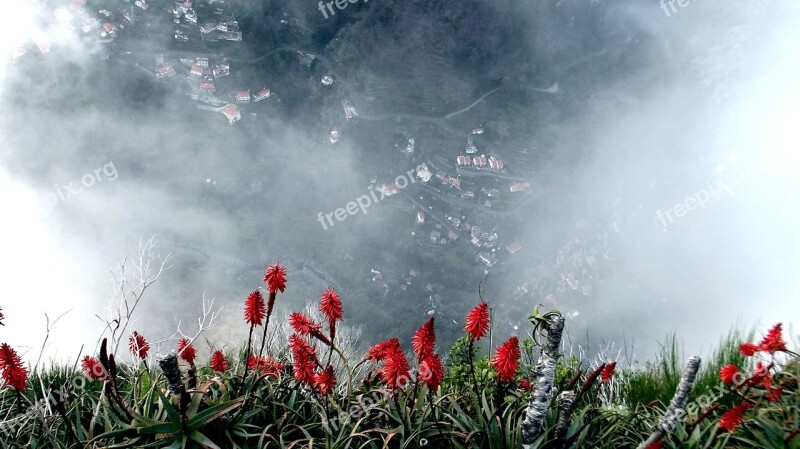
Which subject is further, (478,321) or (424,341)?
(478,321)

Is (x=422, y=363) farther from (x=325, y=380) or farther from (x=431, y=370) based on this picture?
(x=325, y=380)

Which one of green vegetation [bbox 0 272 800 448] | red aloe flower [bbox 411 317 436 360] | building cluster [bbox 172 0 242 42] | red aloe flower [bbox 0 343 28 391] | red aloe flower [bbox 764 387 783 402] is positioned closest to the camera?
red aloe flower [bbox 0 343 28 391]

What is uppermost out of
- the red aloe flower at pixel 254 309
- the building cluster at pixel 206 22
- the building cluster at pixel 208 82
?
the building cluster at pixel 206 22

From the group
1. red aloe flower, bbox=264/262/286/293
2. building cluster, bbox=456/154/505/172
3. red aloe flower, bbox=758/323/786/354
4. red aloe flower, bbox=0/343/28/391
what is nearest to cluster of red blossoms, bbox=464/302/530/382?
red aloe flower, bbox=264/262/286/293

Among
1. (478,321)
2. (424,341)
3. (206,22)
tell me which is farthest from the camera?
(206,22)

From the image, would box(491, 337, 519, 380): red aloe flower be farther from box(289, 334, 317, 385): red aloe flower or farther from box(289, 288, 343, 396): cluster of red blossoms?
box(289, 334, 317, 385): red aloe flower

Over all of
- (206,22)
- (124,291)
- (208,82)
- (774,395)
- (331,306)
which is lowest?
(774,395)

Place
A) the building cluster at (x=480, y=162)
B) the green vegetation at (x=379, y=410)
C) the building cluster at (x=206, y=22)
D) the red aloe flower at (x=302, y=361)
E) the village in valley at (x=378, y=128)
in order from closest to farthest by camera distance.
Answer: the green vegetation at (x=379, y=410) < the red aloe flower at (x=302, y=361) < the village in valley at (x=378, y=128) < the building cluster at (x=480, y=162) < the building cluster at (x=206, y=22)

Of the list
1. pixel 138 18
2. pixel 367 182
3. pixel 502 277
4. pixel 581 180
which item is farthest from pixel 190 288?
pixel 581 180

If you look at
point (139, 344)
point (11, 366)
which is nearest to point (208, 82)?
point (139, 344)

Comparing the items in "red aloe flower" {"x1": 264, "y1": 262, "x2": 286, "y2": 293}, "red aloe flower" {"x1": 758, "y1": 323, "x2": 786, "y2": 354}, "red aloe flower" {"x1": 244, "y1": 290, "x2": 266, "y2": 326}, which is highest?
"red aloe flower" {"x1": 264, "y1": 262, "x2": 286, "y2": 293}

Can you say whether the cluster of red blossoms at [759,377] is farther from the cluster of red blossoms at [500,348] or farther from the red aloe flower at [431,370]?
the red aloe flower at [431,370]

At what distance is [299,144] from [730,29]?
66.0 meters

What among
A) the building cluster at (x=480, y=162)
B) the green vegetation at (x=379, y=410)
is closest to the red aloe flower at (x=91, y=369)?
the green vegetation at (x=379, y=410)
